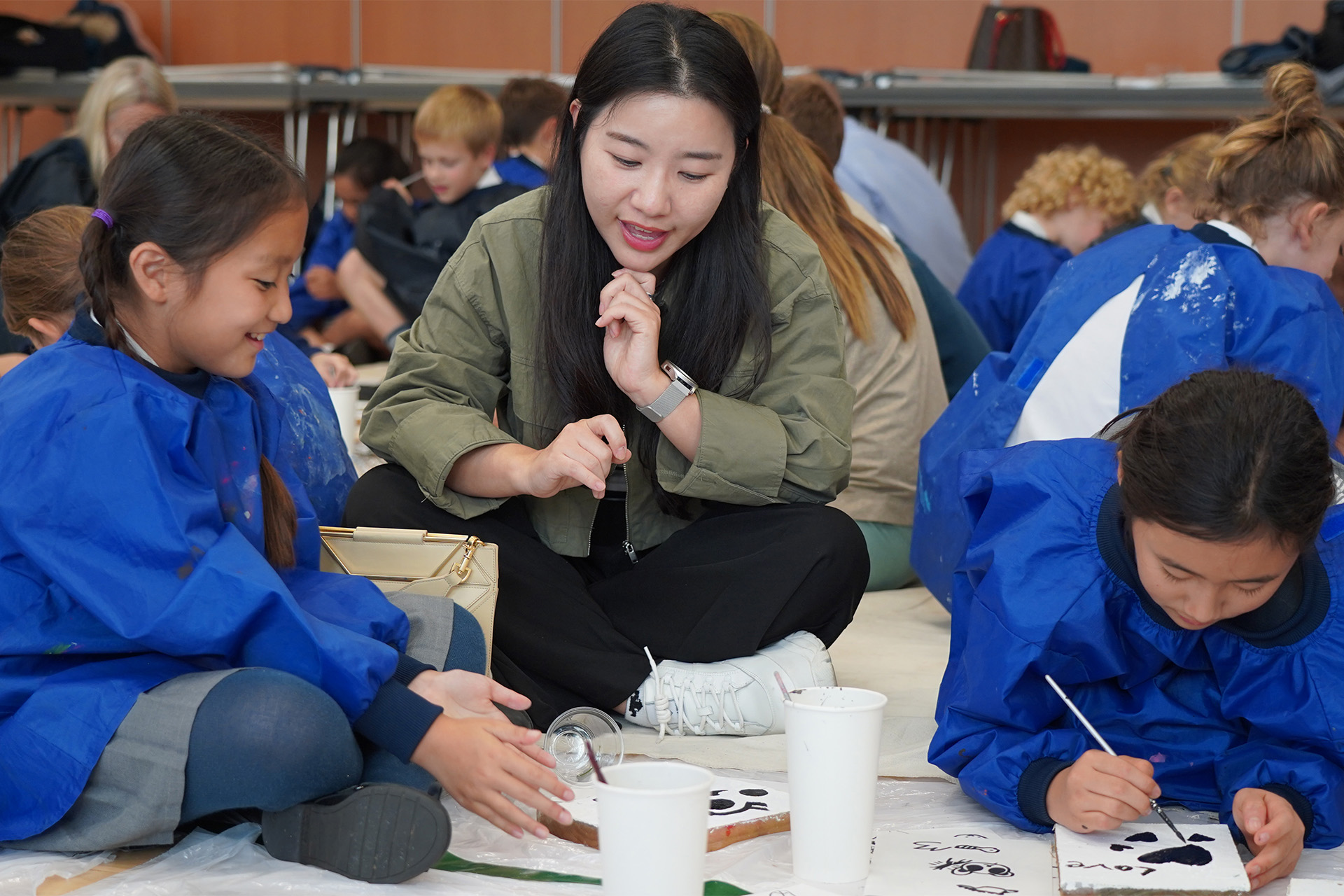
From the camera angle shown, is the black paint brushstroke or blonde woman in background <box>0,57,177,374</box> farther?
blonde woman in background <box>0,57,177,374</box>

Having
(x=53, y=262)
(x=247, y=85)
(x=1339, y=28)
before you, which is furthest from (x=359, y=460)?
(x=1339, y=28)

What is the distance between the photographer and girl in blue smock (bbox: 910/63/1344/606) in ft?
6.47

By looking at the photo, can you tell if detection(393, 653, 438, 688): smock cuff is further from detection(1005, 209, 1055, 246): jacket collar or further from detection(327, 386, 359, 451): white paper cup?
detection(1005, 209, 1055, 246): jacket collar

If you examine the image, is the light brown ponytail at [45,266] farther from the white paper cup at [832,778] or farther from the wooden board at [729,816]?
the white paper cup at [832,778]

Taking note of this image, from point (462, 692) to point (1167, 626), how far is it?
2.49ft

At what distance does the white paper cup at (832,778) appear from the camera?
1223mm

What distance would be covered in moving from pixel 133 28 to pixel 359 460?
173 inches

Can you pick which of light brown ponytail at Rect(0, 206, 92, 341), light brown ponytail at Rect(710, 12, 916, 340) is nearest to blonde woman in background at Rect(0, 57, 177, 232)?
light brown ponytail at Rect(0, 206, 92, 341)

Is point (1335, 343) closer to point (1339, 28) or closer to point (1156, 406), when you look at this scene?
point (1156, 406)

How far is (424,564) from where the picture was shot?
1.71 meters

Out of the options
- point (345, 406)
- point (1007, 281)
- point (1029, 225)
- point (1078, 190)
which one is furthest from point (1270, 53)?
point (345, 406)

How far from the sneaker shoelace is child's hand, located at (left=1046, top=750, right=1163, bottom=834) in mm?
514

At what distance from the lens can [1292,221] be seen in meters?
2.14

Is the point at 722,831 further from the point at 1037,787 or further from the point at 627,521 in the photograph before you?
the point at 627,521
